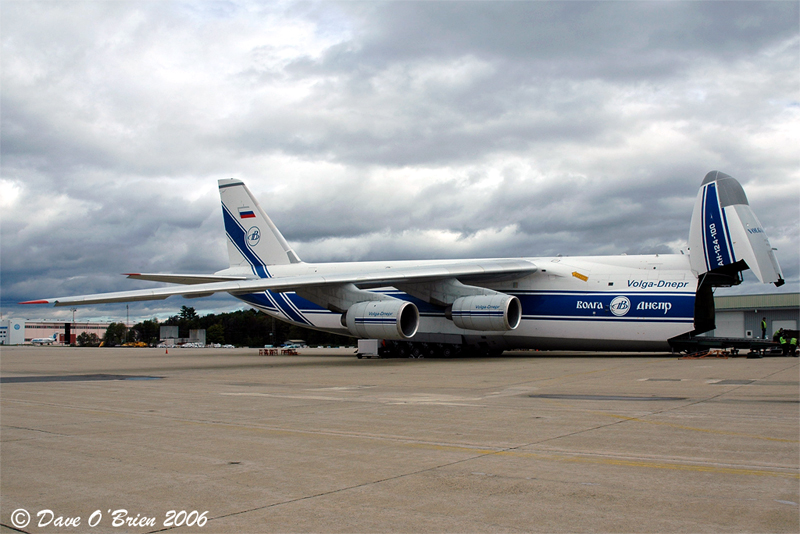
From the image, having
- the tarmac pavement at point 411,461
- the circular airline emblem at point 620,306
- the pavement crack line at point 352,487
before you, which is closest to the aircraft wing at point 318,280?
the circular airline emblem at point 620,306

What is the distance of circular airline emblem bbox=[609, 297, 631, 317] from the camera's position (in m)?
23.3

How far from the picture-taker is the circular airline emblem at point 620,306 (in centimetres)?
2334

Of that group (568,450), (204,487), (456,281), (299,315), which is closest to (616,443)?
(568,450)

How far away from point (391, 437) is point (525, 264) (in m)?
18.9

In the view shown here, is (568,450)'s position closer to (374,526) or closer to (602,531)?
(602,531)

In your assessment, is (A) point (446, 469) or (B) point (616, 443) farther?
(B) point (616, 443)

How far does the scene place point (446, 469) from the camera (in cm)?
587

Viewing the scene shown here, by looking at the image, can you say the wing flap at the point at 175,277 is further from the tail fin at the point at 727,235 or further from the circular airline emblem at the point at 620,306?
the tail fin at the point at 727,235

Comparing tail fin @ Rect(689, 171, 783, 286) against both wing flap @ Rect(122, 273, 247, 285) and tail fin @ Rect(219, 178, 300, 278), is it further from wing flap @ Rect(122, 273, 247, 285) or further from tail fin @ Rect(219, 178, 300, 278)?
wing flap @ Rect(122, 273, 247, 285)

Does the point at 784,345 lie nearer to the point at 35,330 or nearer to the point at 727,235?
the point at 727,235

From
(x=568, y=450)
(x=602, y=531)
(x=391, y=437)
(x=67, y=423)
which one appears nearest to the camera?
(x=602, y=531)

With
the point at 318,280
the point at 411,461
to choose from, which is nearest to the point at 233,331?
the point at 318,280

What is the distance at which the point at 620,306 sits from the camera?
923 inches

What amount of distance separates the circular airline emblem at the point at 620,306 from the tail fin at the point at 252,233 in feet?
51.2
